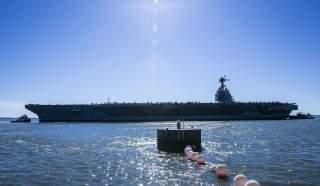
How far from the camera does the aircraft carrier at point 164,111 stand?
129 meters

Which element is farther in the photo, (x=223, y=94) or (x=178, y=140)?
(x=223, y=94)

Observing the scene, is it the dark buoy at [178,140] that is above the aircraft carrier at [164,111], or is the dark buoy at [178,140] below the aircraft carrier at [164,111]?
below

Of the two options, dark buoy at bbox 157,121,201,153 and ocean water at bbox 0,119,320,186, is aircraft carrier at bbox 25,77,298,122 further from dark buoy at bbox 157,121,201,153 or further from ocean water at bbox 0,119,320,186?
ocean water at bbox 0,119,320,186

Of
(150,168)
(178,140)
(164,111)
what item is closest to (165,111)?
(164,111)

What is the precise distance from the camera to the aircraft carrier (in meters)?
129

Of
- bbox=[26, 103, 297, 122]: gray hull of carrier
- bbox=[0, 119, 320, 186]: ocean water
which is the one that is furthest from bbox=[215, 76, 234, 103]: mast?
bbox=[0, 119, 320, 186]: ocean water

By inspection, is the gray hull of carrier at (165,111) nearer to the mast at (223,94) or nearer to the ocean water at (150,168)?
the mast at (223,94)

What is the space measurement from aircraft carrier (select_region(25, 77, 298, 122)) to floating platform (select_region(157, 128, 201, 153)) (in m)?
88.9

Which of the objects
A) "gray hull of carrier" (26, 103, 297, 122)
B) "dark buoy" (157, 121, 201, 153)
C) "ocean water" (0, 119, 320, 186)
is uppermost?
"gray hull of carrier" (26, 103, 297, 122)

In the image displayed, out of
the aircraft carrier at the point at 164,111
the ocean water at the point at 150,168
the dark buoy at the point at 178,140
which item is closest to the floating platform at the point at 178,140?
the dark buoy at the point at 178,140

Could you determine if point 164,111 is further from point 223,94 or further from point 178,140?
point 178,140

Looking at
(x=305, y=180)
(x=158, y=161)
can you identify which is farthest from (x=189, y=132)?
(x=305, y=180)

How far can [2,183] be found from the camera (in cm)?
2261

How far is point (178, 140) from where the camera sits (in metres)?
37.7
